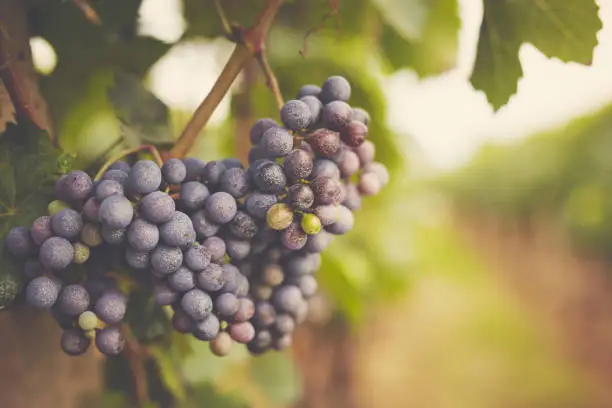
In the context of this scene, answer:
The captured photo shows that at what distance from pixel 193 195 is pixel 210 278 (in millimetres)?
88

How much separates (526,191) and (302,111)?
9676 millimetres

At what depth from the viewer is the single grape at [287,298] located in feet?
2.31

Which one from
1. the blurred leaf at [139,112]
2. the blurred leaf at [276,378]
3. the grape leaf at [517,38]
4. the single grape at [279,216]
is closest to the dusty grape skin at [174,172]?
the single grape at [279,216]

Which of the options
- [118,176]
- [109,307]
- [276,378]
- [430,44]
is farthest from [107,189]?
[276,378]

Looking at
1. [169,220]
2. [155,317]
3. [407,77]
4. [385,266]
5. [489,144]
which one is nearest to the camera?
[169,220]

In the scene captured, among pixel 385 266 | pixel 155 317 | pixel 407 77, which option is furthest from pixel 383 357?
pixel 155 317

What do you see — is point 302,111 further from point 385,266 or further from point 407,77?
point 385,266

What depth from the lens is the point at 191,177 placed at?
63 cm

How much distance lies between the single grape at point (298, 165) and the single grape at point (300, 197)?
0.01 metres

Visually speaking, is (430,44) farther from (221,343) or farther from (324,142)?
(221,343)

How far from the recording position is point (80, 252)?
0.58 m

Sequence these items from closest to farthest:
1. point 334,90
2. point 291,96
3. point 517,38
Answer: point 334,90
point 517,38
point 291,96

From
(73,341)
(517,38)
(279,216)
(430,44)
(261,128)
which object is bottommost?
(73,341)

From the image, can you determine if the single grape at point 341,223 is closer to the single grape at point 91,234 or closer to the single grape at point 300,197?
the single grape at point 300,197
